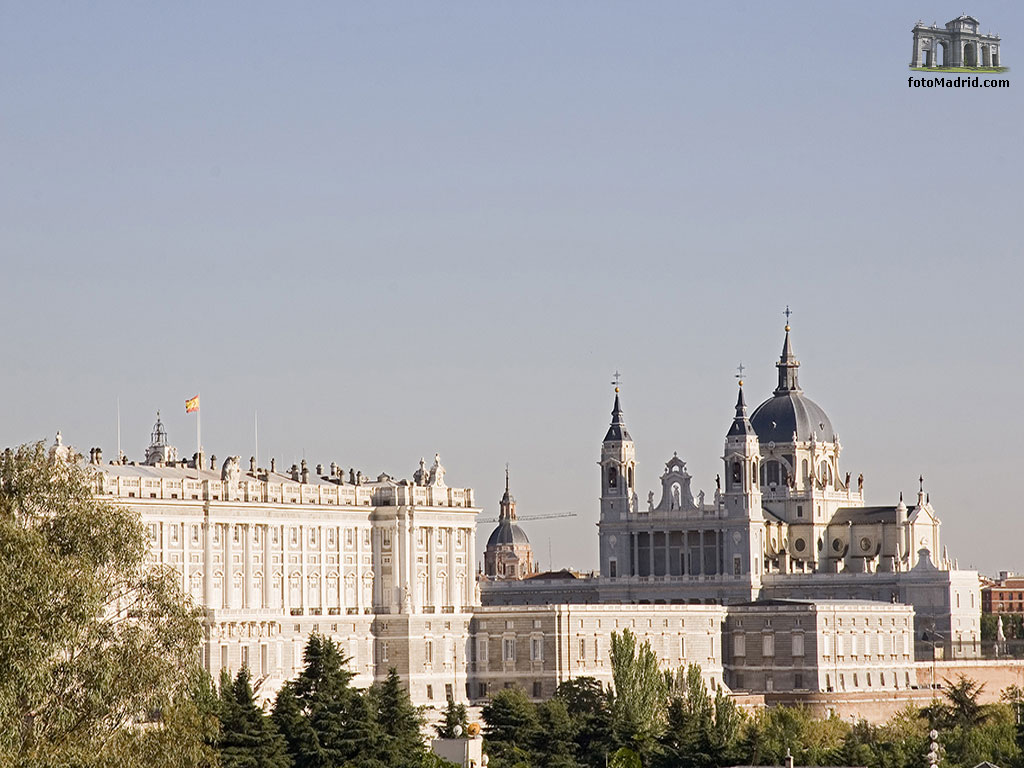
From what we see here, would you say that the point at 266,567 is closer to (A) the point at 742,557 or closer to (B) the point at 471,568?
(B) the point at 471,568

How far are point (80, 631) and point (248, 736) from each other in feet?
99.6

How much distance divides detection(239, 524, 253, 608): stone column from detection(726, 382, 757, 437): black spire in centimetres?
6511

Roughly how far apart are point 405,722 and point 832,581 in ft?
319

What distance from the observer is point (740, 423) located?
196 metres

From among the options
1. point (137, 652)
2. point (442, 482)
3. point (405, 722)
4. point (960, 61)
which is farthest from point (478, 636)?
point (137, 652)

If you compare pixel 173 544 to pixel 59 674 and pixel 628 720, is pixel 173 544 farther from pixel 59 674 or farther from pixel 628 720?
pixel 59 674

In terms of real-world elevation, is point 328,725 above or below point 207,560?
below

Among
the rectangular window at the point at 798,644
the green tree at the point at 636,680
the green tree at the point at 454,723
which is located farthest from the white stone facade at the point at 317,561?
the rectangular window at the point at 798,644

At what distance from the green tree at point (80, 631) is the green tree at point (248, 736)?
2240 centimetres

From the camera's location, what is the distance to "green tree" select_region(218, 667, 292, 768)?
8931 cm

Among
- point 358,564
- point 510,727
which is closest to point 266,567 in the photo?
point 358,564

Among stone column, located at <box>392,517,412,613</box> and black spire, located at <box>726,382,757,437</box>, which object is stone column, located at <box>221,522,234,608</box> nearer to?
stone column, located at <box>392,517,412,613</box>

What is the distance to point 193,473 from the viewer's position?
457 feet

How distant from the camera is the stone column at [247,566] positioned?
137 m
